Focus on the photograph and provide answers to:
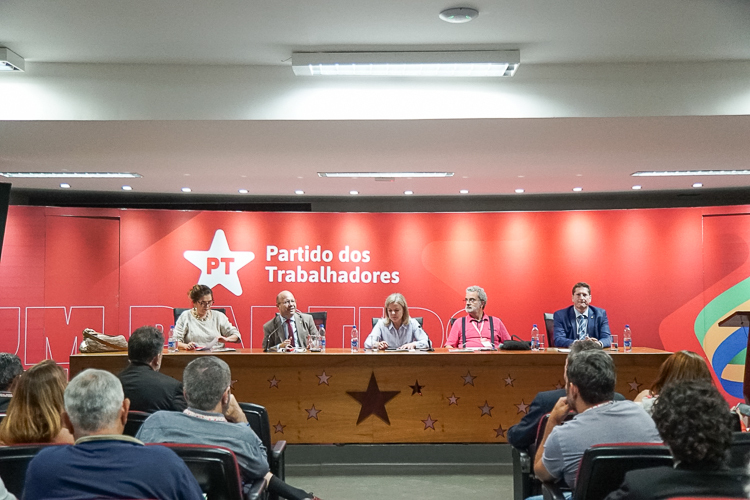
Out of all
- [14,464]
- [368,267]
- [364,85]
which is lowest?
[14,464]

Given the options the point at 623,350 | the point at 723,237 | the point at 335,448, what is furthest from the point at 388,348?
the point at 723,237

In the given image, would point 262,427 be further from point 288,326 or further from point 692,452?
point 288,326

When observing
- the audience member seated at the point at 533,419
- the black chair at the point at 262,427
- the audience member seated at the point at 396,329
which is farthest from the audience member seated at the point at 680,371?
the audience member seated at the point at 396,329

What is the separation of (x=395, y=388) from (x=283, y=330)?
1.46 metres

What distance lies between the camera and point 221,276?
930cm

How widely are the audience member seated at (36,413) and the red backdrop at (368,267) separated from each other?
6.31 metres

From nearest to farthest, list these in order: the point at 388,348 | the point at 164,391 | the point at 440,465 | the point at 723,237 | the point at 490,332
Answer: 1. the point at 164,391
2. the point at 440,465
3. the point at 388,348
4. the point at 490,332
5. the point at 723,237

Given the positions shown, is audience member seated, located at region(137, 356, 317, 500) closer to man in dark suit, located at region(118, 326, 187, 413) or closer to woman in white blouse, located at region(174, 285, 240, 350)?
man in dark suit, located at region(118, 326, 187, 413)

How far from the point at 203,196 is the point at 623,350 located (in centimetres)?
640

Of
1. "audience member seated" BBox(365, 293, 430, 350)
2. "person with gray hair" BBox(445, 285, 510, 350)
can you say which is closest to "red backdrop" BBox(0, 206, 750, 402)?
"person with gray hair" BBox(445, 285, 510, 350)

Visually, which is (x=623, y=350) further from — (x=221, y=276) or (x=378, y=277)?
(x=221, y=276)

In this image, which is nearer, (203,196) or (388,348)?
(388,348)

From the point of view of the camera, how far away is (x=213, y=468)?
245 cm

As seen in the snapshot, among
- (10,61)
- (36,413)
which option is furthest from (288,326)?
(36,413)
